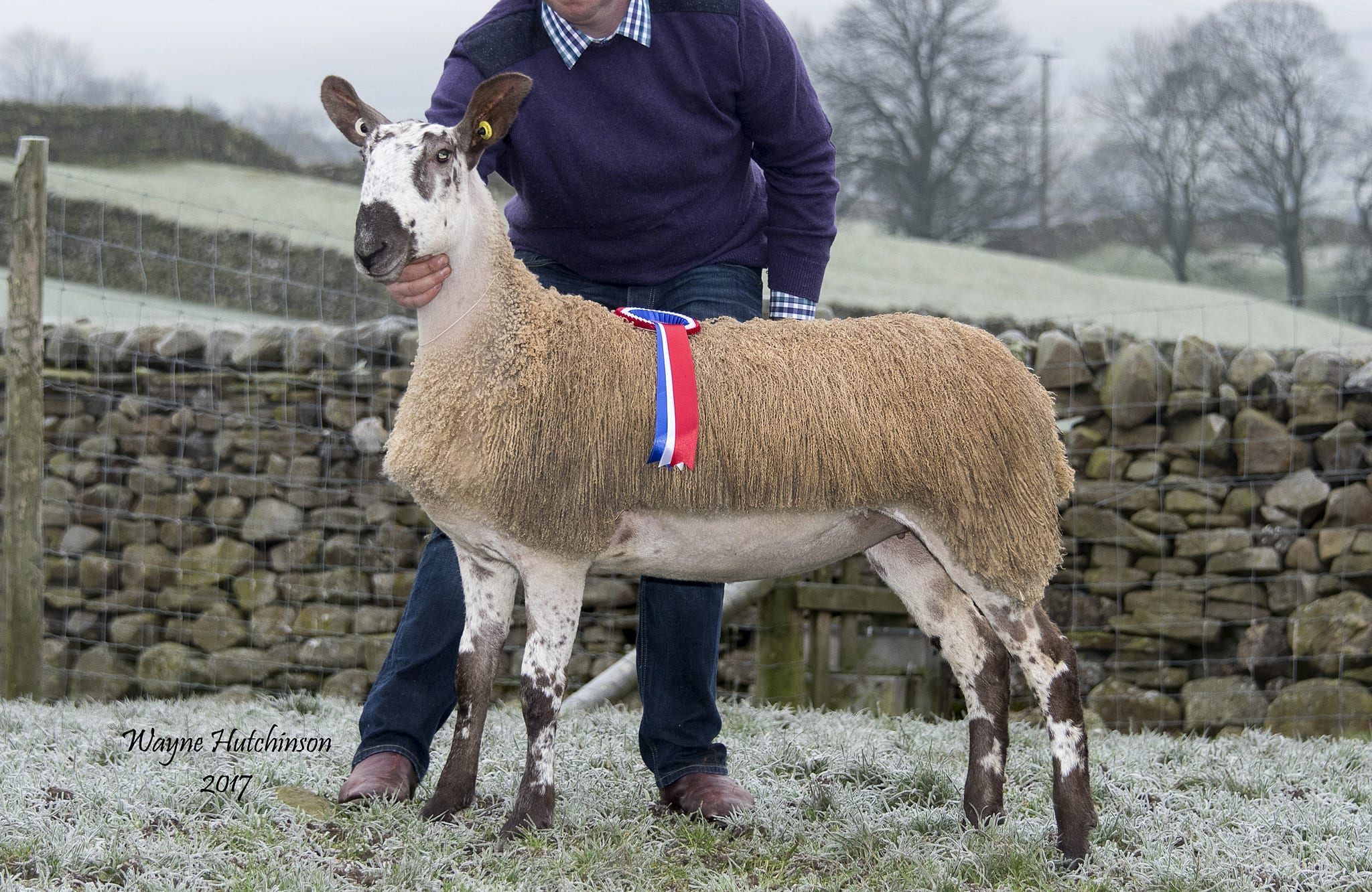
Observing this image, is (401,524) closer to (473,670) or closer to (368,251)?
(473,670)

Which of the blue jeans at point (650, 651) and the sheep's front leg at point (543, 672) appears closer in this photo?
the sheep's front leg at point (543, 672)

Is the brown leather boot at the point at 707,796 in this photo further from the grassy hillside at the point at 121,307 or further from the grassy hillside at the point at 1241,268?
the grassy hillside at the point at 1241,268

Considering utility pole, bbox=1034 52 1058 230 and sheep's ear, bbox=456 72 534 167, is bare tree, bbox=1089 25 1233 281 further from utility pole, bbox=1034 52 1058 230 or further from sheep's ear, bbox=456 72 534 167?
sheep's ear, bbox=456 72 534 167

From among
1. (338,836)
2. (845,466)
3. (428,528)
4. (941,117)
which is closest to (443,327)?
(845,466)

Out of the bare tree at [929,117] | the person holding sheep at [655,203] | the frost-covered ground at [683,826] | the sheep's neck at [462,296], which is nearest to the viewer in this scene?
the frost-covered ground at [683,826]

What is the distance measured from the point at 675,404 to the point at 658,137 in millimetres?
1021

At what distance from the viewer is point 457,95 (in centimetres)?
368

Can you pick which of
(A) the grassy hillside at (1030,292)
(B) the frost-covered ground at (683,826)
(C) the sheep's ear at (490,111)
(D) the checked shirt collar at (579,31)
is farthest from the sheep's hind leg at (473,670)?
(A) the grassy hillside at (1030,292)

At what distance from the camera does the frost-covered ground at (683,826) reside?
9.68ft

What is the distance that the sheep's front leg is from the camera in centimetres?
327

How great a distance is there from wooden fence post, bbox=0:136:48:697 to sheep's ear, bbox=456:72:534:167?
3.71 metres

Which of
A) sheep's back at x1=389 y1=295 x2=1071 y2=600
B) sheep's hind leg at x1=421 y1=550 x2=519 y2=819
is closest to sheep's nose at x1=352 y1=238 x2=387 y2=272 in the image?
sheep's back at x1=389 y1=295 x2=1071 y2=600

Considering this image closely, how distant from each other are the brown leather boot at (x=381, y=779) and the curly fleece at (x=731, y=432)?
96cm

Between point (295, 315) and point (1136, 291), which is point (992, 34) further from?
point (295, 315)
